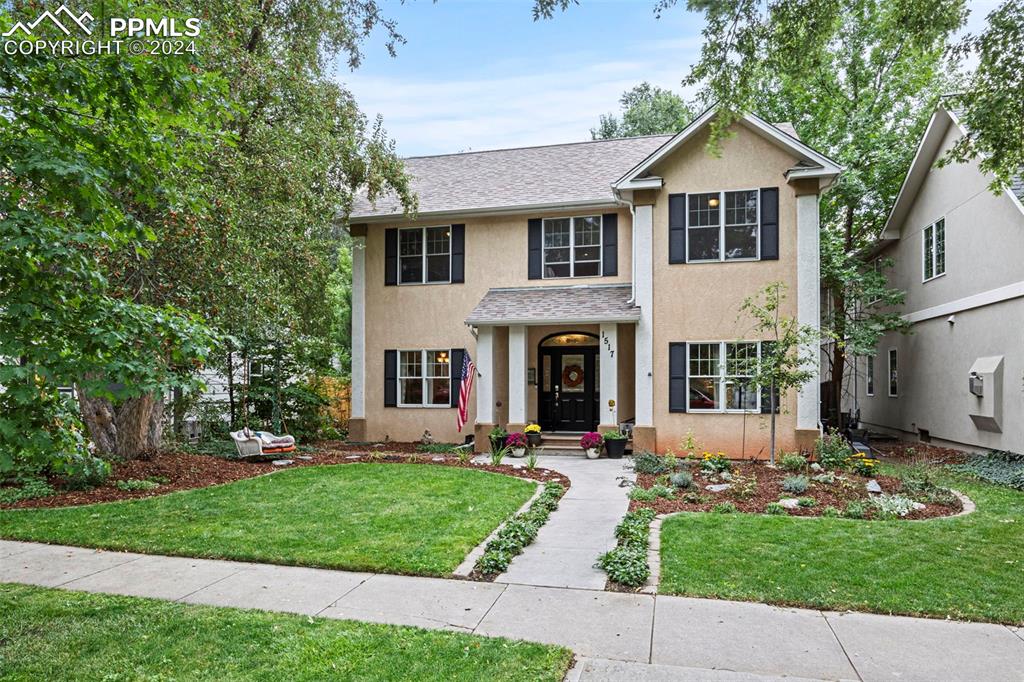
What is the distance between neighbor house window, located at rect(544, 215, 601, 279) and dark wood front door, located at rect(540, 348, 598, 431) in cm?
189

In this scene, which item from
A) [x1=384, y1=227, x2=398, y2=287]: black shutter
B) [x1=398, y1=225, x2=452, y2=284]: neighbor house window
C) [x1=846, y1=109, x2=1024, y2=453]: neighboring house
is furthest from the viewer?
[x1=384, y1=227, x2=398, y2=287]: black shutter

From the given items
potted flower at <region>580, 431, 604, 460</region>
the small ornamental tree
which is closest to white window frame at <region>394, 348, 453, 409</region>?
potted flower at <region>580, 431, 604, 460</region>

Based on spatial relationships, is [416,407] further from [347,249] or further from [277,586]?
[347,249]

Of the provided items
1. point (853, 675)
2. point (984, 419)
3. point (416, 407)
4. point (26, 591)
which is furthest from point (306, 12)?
point (984, 419)

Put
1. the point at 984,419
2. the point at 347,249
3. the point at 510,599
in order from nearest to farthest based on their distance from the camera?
the point at 510,599, the point at 984,419, the point at 347,249

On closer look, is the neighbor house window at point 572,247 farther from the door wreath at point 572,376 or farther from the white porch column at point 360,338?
the white porch column at point 360,338

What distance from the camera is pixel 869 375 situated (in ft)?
→ 63.8

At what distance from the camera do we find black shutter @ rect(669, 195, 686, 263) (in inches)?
514

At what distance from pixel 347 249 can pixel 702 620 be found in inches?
1066

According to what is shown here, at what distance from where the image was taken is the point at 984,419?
39.1 feet

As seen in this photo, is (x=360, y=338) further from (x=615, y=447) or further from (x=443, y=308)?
(x=615, y=447)

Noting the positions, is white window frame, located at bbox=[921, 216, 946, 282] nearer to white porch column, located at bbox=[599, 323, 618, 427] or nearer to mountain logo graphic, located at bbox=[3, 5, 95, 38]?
white porch column, located at bbox=[599, 323, 618, 427]

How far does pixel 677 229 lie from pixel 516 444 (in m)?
5.75

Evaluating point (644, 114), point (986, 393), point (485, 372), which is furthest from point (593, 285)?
point (644, 114)
